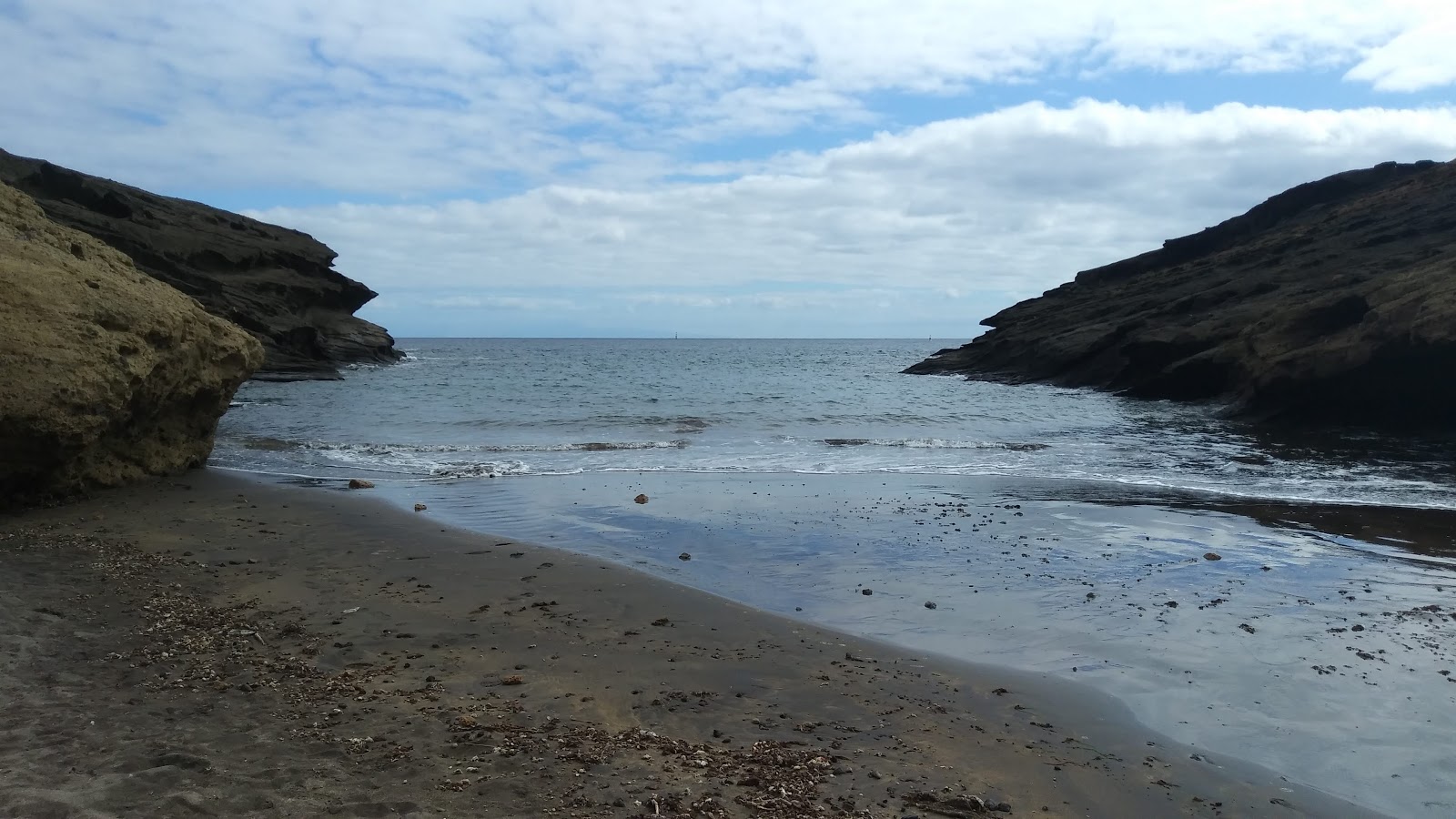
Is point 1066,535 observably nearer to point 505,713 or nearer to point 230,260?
point 505,713

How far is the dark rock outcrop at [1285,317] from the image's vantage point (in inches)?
902

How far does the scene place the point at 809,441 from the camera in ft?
73.4

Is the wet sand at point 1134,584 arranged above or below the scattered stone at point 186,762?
below

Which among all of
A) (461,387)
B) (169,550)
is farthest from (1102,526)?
(461,387)

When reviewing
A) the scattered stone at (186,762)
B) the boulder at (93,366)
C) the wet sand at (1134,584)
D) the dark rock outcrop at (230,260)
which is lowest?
the wet sand at (1134,584)

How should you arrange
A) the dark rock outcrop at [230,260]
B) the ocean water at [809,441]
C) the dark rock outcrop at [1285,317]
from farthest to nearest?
the dark rock outcrop at [230,260]
the dark rock outcrop at [1285,317]
the ocean water at [809,441]

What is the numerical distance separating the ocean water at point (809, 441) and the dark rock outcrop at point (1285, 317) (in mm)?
→ 1845

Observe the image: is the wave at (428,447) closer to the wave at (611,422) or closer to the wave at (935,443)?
the wave at (611,422)

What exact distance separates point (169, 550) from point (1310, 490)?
16.0 metres

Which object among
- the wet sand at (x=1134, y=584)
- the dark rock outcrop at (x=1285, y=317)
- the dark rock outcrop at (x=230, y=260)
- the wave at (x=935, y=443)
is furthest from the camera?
the dark rock outcrop at (x=230, y=260)

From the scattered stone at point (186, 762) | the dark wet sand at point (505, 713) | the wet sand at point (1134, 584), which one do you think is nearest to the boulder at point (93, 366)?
the dark wet sand at point (505, 713)

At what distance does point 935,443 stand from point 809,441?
3066 mm

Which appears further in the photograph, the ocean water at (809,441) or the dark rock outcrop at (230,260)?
the dark rock outcrop at (230,260)

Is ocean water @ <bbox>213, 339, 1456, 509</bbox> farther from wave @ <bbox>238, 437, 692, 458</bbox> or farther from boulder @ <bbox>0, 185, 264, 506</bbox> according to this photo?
boulder @ <bbox>0, 185, 264, 506</bbox>
